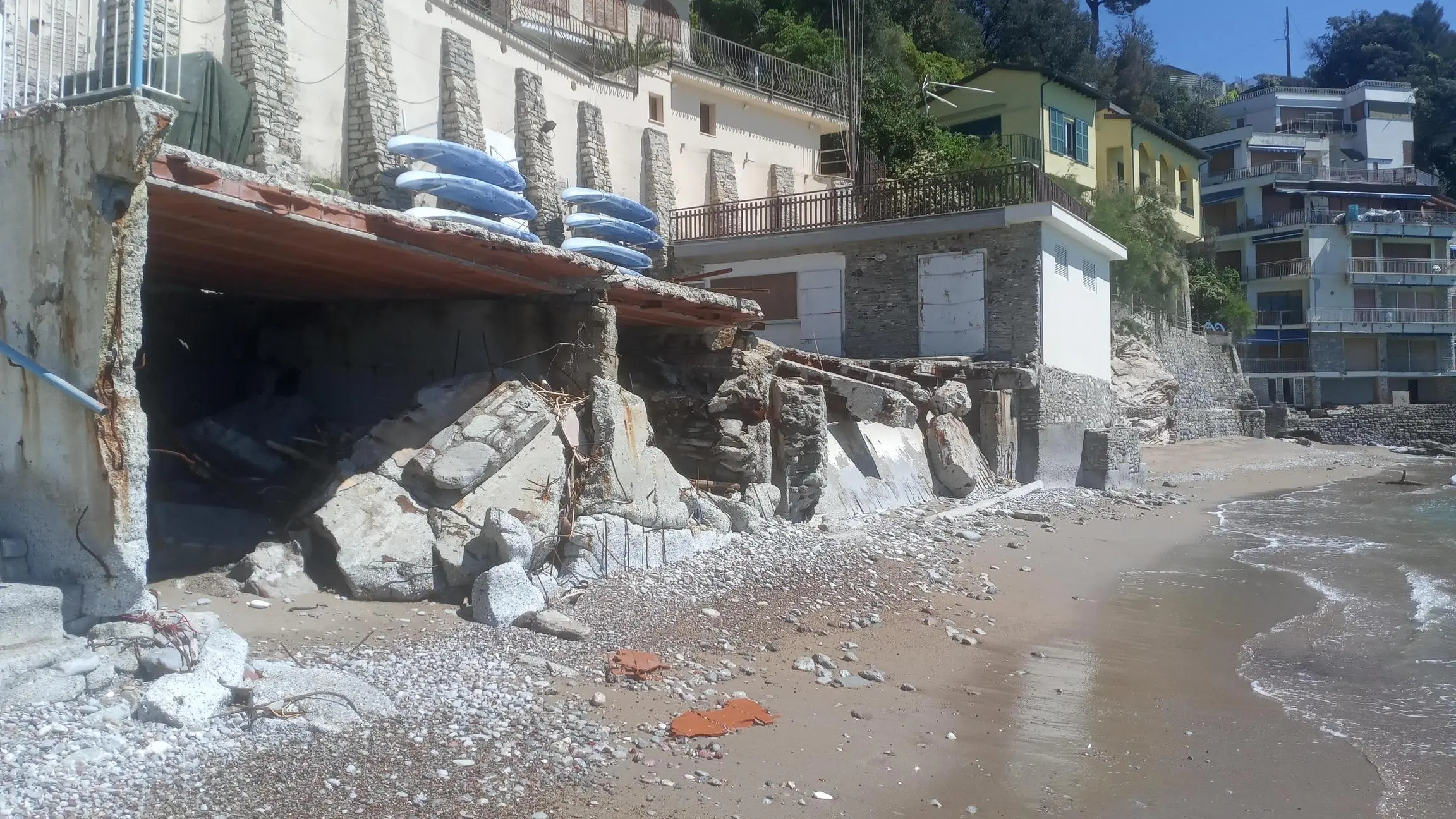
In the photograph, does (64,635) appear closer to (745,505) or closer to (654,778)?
(654,778)

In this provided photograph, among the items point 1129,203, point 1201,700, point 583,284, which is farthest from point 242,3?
Result: point 1129,203

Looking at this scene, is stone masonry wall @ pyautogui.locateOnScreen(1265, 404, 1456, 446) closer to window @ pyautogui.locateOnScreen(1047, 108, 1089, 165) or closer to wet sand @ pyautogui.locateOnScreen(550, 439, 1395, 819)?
window @ pyautogui.locateOnScreen(1047, 108, 1089, 165)

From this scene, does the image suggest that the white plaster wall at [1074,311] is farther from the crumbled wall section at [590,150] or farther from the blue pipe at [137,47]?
the blue pipe at [137,47]

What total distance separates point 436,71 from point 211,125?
32.3 ft

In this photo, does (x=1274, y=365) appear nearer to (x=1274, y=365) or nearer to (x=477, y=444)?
(x=1274, y=365)

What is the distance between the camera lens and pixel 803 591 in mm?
9961

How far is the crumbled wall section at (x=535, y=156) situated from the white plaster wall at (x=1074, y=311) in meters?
10.5

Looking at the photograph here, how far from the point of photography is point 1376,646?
10.8m

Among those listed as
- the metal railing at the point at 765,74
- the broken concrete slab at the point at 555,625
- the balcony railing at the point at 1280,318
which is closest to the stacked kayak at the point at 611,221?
the metal railing at the point at 765,74

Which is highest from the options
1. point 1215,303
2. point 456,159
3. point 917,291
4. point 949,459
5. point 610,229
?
point 1215,303

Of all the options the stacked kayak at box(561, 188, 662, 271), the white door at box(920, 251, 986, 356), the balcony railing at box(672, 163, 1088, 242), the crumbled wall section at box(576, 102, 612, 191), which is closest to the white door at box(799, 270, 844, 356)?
the balcony railing at box(672, 163, 1088, 242)

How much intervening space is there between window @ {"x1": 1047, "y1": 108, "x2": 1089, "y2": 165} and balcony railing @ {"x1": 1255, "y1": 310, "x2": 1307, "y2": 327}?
21060mm

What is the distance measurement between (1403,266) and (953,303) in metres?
43.9

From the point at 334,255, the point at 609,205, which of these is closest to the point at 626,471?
the point at 334,255
